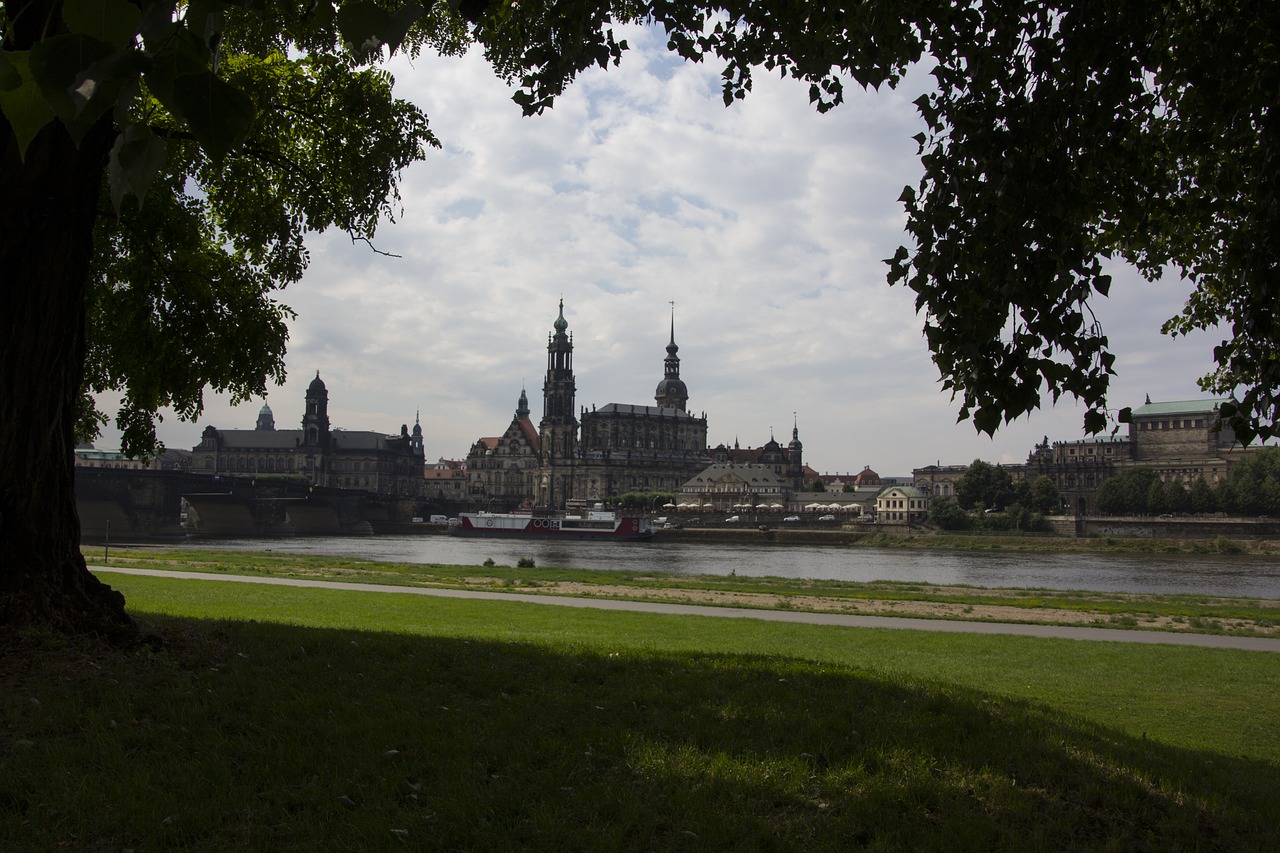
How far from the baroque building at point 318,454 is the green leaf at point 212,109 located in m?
148

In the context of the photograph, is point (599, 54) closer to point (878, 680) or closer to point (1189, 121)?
point (1189, 121)

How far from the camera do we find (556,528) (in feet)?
297

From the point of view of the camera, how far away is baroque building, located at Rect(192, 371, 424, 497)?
148375 millimetres

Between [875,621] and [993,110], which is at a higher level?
[993,110]

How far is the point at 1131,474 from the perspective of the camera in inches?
4144

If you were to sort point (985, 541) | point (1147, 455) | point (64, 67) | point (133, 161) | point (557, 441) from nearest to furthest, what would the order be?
point (64, 67)
point (133, 161)
point (985, 541)
point (1147, 455)
point (557, 441)

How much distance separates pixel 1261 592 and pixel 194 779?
4246cm

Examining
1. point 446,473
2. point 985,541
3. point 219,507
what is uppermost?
point 446,473

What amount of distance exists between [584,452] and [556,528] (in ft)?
188

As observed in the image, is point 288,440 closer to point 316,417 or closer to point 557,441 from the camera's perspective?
point 316,417

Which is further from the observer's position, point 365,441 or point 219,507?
point 365,441

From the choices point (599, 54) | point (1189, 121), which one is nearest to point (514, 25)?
point (599, 54)

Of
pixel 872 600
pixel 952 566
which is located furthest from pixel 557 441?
pixel 872 600

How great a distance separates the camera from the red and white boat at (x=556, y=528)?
8612 centimetres
